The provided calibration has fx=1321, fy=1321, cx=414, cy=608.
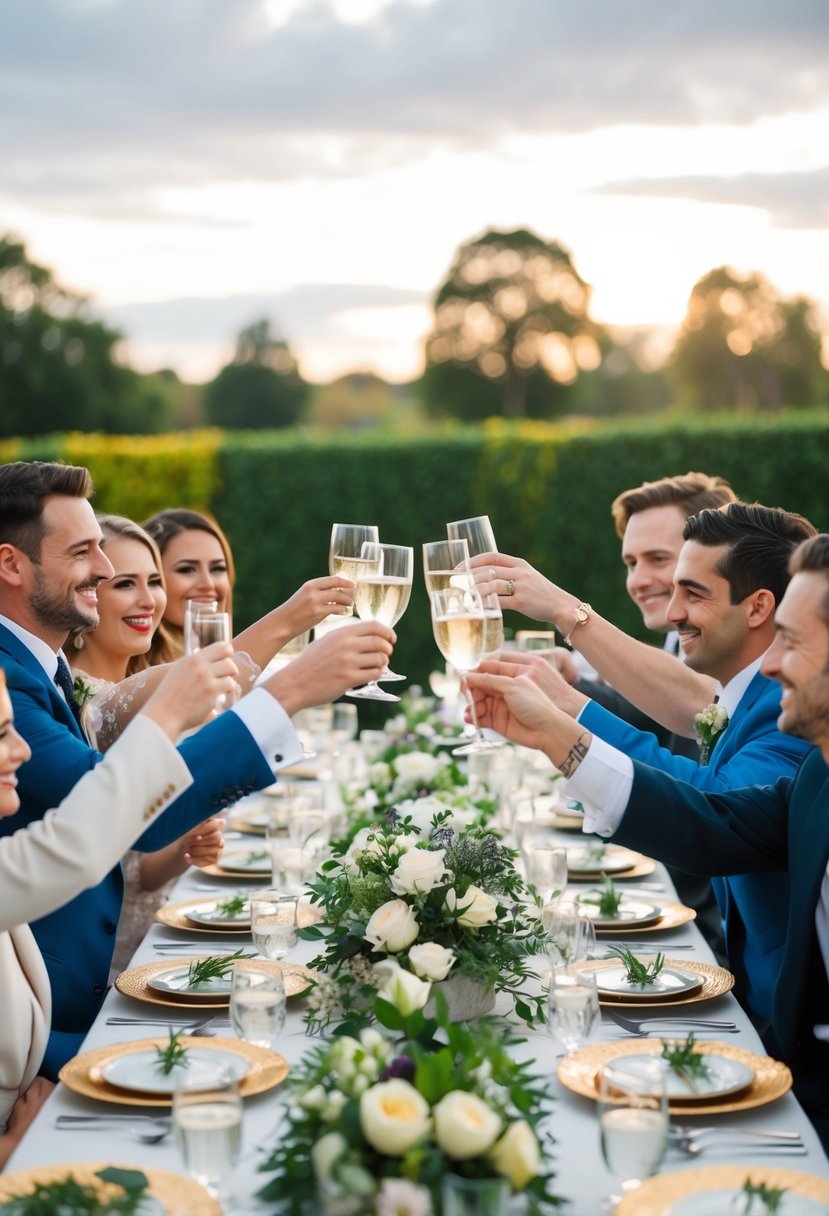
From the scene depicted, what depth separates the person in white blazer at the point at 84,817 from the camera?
7.08ft

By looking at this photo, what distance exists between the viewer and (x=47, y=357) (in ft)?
186

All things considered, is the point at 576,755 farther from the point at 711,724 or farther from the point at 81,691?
the point at 81,691

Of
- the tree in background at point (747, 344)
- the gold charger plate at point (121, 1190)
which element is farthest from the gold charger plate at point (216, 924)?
the tree in background at point (747, 344)

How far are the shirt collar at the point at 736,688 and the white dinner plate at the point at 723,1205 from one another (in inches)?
72.4

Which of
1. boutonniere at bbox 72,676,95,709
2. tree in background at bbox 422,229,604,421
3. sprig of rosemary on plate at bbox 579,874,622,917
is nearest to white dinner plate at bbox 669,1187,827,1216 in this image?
sprig of rosemary on plate at bbox 579,874,622,917

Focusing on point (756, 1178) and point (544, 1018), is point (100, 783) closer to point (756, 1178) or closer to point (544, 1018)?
point (544, 1018)

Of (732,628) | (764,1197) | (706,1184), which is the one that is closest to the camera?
(764,1197)

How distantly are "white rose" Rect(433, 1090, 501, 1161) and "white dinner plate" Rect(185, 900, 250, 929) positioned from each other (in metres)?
→ 1.64

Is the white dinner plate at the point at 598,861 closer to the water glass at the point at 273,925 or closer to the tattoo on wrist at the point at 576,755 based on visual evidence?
the tattoo on wrist at the point at 576,755

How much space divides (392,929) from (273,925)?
352mm

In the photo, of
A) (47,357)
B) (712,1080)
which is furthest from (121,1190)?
(47,357)

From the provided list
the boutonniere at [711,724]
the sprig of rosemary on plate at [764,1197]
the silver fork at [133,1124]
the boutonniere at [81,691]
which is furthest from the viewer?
the boutonniere at [81,691]

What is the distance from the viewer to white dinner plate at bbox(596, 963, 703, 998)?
8.28 ft

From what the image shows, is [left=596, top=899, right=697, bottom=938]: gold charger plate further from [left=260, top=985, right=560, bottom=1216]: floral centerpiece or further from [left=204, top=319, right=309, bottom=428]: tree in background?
[left=204, top=319, right=309, bottom=428]: tree in background
